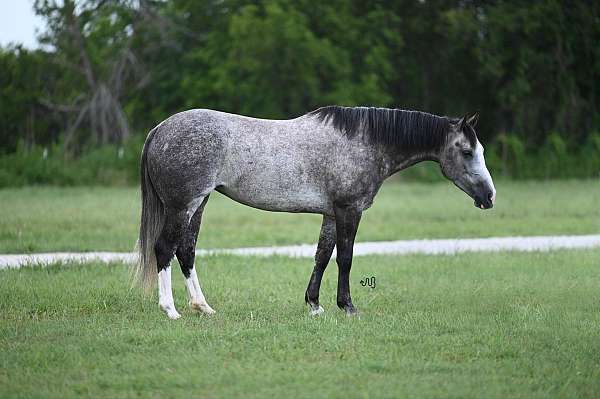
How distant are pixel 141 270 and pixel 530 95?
26.8m

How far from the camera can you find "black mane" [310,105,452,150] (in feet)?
28.0

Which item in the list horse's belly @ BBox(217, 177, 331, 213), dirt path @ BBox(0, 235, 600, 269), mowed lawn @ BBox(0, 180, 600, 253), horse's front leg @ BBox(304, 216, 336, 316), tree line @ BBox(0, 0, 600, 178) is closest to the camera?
horse's belly @ BBox(217, 177, 331, 213)

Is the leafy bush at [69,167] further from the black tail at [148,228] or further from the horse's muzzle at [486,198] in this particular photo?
the horse's muzzle at [486,198]

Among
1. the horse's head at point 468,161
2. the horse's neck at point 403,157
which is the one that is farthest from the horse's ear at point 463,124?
the horse's neck at point 403,157

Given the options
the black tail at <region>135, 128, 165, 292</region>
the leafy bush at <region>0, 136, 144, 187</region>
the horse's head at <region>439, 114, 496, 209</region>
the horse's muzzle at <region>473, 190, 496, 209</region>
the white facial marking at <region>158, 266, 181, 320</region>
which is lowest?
the leafy bush at <region>0, 136, 144, 187</region>

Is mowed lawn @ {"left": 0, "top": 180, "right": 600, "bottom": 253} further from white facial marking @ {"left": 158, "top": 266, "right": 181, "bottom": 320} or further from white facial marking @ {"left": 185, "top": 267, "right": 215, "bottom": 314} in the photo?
white facial marking @ {"left": 158, "top": 266, "right": 181, "bottom": 320}

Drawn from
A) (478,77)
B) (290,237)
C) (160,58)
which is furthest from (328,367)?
(160,58)

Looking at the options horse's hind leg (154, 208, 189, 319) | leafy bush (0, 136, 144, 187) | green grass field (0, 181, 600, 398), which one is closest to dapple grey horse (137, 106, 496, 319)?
horse's hind leg (154, 208, 189, 319)

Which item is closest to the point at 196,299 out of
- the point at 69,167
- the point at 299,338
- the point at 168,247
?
the point at 168,247

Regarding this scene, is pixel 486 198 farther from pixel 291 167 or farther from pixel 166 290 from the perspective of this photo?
pixel 166 290

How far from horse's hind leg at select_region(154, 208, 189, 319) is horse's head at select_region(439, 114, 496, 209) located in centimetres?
248

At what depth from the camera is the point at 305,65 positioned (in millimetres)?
32625

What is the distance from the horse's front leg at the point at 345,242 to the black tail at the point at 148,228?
162 cm

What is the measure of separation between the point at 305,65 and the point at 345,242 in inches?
971
